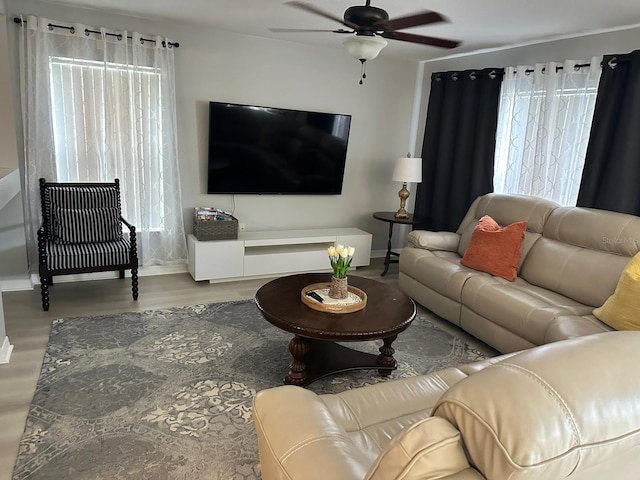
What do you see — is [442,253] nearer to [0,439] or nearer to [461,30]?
[461,30]

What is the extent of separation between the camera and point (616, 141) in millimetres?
3391

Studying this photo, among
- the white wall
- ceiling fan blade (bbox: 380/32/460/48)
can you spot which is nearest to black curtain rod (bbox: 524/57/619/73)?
ceiling fan blade (bbox: 380/32/460/48)

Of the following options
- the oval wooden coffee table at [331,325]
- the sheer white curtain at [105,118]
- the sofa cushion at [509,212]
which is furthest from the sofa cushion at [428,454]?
the sheer white curtain at [105,118]

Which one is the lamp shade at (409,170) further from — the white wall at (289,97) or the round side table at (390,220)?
the white wall at (289,97)

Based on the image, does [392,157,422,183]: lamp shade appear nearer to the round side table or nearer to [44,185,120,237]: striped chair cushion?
the round side table

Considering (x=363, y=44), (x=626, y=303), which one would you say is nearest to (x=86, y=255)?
(x=363, y=44)

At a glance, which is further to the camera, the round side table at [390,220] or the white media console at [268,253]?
the round side table at [390,220]

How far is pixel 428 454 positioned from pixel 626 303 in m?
2.34

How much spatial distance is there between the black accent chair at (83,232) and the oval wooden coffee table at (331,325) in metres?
1.52

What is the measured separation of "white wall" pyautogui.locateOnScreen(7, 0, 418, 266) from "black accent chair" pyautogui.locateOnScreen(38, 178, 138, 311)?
77 cm

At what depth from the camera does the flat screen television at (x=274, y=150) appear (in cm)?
437

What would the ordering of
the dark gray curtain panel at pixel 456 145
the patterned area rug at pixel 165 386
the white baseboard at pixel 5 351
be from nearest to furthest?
the patterned area rug at pixel 165 386, the white baseboard at pixel 5 351, the dark gray curtain panel at pixel 456 145

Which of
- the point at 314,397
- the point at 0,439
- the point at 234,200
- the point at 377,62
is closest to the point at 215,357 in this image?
the point at 0,439

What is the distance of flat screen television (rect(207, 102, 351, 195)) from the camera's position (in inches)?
172
